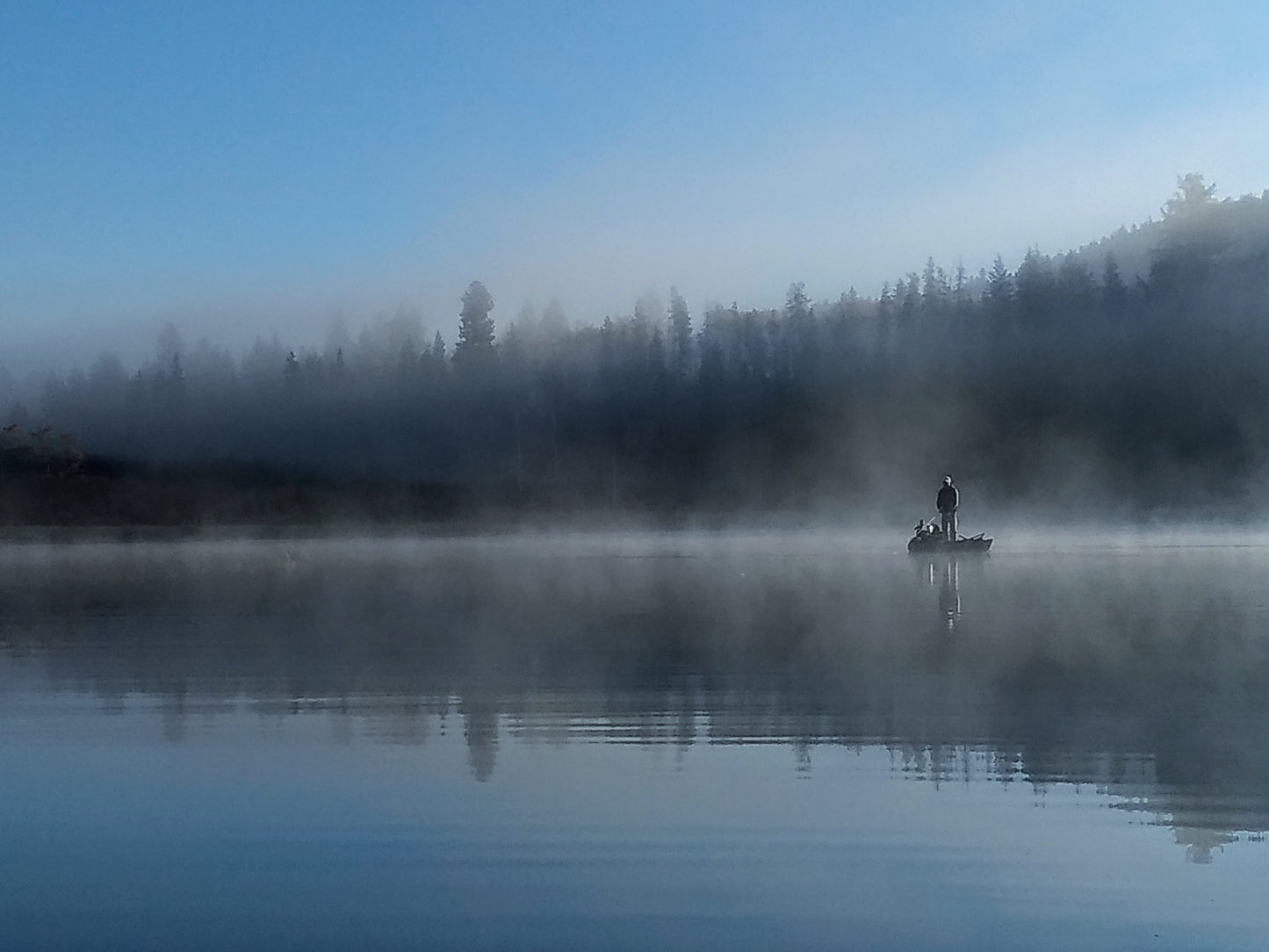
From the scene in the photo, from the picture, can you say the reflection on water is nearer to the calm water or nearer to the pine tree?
the calm water

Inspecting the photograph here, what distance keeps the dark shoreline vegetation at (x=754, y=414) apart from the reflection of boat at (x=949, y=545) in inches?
1139

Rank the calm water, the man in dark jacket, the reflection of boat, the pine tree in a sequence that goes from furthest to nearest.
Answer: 1. the pine tree
2. the man in dark jacket
3. the reflection of boat
4. the calm water

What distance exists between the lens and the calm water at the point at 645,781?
19.1ft

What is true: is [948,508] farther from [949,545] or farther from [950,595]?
[950,595]

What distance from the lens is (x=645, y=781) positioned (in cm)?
835

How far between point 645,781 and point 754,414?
101 meters

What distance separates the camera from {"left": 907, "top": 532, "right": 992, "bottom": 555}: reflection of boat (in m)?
31.1

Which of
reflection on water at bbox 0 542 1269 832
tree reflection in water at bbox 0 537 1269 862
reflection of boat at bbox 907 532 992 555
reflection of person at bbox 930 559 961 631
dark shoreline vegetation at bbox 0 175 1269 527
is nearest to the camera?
tree reflection in water at bbox 0 537 1269 862

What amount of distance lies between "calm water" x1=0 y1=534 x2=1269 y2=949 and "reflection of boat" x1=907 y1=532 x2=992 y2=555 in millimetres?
12474

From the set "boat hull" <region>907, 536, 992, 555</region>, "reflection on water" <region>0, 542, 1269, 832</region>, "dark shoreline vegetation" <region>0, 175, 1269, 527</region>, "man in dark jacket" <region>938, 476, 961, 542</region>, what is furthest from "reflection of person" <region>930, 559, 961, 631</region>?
"dark shoreline vegetation" <region>0, 175, 1269, 527</region>

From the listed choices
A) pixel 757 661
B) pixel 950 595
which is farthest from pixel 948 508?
pixel 757 661

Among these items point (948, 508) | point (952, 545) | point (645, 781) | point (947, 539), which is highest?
point (948, 508)

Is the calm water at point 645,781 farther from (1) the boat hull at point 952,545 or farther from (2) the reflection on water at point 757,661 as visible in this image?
(1) the boat hull at point 952,545

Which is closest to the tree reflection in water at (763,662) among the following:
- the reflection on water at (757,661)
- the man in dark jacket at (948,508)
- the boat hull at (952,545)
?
the reflection on water at (757,661)
